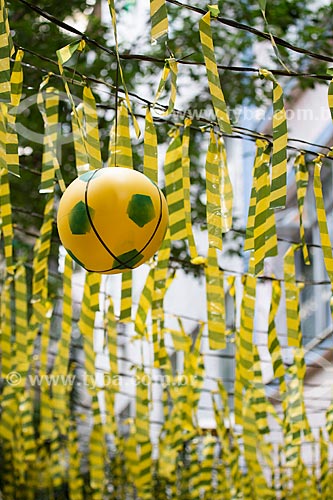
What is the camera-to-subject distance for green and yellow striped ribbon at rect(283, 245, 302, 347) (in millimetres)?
2395

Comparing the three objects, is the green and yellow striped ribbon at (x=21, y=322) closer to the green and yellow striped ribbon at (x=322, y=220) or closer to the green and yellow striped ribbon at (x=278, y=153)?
the green and yellow striped ribbon at (x=322, y=220)

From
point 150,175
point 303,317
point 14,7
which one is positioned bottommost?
point 150,175

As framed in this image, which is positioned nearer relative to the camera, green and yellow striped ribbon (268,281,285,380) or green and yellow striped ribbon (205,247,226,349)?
green and yellow striped ribbon (205,247,226,349)

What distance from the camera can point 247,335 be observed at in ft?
8.57

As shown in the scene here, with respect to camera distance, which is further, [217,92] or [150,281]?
[150,281]

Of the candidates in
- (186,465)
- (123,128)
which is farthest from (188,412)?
(186,465)

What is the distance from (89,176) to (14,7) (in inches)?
116

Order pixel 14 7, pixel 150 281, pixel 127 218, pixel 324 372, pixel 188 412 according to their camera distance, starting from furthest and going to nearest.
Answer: pixel 324 372 → pixel 14 7 → pixel 188 412 → pixel 150 281 → pixel 127 218

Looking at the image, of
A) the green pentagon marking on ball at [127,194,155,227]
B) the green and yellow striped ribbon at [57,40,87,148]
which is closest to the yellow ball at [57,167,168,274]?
the green pentagon marking on ball at [127,194,155,227]

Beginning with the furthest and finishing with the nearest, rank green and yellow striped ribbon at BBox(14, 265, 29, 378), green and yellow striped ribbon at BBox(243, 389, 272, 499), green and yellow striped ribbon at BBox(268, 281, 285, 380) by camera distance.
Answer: green and yellow striped ribbon at BBox(243, 389, 272, 499)
green and yellow striped ribbon at BBox(14, 265, 29, 378)
green and yellow striped ribbon at BBox(268, 281, 285, 380)

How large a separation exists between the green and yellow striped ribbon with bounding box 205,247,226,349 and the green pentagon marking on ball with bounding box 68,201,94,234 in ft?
2.18

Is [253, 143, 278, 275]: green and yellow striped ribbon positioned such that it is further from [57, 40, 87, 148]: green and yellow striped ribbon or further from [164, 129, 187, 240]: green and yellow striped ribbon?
[57, 40, 87, 148]: green and yellow striped ribbon

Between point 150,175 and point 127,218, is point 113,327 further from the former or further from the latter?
point 127,218

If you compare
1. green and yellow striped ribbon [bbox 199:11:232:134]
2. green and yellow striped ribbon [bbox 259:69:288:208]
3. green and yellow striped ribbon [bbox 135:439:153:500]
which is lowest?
green and yellow striped ribbon [bbox 135:439:153:500]
